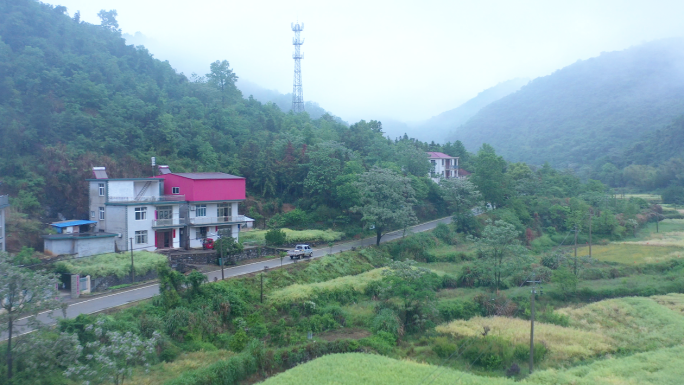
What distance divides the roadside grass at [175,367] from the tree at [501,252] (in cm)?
1477

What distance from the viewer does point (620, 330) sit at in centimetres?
1836

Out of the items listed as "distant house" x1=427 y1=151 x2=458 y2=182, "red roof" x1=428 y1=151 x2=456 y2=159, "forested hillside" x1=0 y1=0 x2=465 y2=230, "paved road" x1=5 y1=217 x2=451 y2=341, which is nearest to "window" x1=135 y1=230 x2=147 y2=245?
"paved road" x1=5 y1=217 x2=451 y2=341

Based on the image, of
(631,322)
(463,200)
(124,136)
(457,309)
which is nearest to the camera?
(631,322)

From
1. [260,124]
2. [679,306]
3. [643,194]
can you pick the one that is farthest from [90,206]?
[643,194]

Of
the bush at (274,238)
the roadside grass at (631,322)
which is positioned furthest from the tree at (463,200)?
the bush at (274,238)

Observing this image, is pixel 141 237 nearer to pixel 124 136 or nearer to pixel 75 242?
pixel 75 242

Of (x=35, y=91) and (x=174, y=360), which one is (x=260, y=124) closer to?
(x=35, y=91)

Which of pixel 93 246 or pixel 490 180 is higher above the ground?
pixel 490 180

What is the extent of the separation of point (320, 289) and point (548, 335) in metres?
9.64

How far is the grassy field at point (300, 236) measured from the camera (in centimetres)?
2873

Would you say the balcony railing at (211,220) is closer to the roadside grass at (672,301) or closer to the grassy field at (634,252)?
the roadside grass at (672,301)

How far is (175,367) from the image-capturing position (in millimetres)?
14109

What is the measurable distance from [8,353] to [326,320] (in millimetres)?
10755

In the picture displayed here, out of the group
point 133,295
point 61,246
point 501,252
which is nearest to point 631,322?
point 501,252
